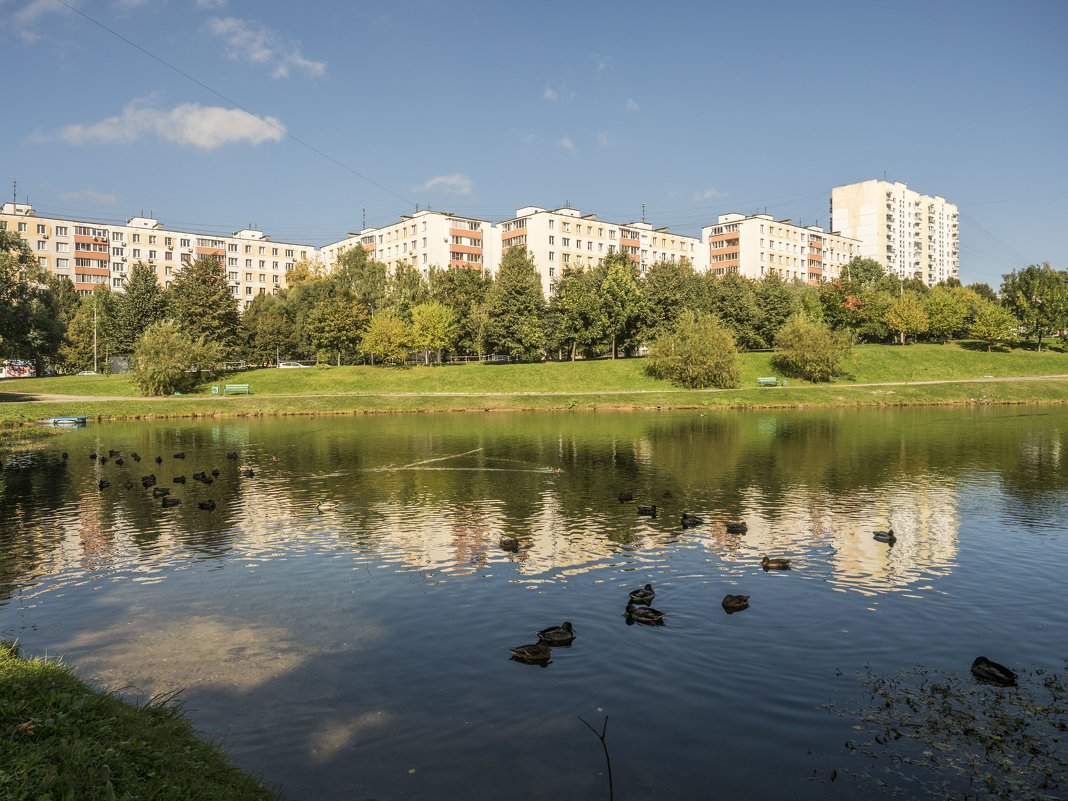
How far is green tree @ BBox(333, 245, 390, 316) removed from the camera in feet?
416

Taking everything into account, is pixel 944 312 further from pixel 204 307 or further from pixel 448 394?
pixel 204 307

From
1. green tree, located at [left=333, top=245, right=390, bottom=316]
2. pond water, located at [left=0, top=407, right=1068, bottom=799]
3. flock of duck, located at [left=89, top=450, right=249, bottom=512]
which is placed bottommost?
pond water, located at [left=0, top=407, right=1068, bottom=799]

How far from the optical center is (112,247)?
577 feet

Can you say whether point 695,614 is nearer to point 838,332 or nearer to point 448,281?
point 838,332

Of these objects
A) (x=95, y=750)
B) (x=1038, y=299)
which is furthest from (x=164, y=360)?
(x=1038, y=299)

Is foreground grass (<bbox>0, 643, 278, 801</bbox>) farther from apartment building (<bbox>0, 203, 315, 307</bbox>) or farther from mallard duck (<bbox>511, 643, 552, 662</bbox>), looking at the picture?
apartment building (<bbox>0, 203, 315, 307</bbox>)

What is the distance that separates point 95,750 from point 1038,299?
15242cm

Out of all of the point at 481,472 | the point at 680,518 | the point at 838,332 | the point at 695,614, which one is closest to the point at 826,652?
the point at 695,614

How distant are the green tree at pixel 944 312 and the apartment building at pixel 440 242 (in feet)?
302

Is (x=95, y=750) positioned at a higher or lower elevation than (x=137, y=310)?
lower

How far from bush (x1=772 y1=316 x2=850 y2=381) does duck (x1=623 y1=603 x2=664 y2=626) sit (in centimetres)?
9144

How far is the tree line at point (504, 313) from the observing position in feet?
379

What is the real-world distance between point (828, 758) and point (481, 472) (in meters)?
29.9

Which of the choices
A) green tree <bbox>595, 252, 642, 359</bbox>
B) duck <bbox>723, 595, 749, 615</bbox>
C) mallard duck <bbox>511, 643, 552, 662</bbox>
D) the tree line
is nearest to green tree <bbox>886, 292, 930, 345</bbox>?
the tree line
